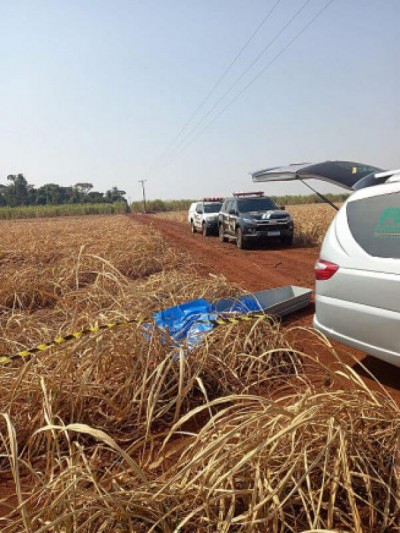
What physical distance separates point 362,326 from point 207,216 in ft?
53.7

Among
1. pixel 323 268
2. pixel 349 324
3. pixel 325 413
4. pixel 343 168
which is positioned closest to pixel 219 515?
pixel 325 413

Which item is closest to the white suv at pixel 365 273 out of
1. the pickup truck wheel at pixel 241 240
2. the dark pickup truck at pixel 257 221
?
the dark pickup truck at pixel 257 221

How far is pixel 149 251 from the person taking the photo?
9602mm

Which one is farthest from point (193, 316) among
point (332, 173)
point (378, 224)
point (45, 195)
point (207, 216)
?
point (45, 195)

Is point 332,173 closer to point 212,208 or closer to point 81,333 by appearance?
point 81,333

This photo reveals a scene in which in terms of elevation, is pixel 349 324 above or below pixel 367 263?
below

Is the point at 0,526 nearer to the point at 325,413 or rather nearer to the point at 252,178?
the point at 325,413

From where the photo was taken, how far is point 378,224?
121 inches

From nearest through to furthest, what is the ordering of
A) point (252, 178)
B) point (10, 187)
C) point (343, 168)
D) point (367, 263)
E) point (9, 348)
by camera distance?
1. point (367, 263)
2. point (9, 348)
3. point (343, 168)
4. point (252, 178)
5. point (10, 187)

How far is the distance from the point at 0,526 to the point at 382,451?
6.69ft

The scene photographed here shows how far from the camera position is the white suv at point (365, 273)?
2.82 metres

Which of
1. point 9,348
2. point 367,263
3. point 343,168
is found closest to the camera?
point 367,263

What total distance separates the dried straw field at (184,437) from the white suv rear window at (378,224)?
90cm

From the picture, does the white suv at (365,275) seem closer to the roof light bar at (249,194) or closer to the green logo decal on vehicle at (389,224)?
the green logo decal on vehicle at (389,224)
